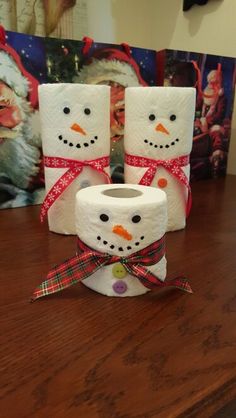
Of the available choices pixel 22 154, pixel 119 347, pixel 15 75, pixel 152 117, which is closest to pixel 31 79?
pixel 15 75

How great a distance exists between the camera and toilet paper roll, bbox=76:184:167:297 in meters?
0.34

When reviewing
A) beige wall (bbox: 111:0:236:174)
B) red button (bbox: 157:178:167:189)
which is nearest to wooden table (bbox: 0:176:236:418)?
red button (bbox: 157:178:167:189)

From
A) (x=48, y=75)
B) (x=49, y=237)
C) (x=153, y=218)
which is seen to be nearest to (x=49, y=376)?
(x=153, y=218)

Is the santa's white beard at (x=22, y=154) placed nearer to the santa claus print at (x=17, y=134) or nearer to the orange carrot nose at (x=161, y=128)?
the santa claus print at (x=17, y=134)

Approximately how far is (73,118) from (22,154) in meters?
0.17

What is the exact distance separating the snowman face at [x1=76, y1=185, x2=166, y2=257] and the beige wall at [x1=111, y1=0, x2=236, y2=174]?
0.65 metres

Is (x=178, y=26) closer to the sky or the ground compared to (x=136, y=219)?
closer to the sky

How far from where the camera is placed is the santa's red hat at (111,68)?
0.65m

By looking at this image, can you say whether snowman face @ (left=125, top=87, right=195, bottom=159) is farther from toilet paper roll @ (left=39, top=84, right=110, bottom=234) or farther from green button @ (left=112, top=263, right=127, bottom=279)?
green button @ (left=112, top=263, right=127, bottom=279)

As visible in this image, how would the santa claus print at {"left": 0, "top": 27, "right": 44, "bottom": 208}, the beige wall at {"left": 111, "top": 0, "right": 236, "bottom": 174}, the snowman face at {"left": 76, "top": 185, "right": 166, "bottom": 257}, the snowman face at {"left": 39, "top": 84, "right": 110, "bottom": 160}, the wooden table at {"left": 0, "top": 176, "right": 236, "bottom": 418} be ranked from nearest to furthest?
1. the wooden table at {"left": 0, "top": 176, "right": 236, "bottom": 418}
2. the snowman face at {"left": 76, "top": 185, "right": 166, "bottom": 257}
3. the snowman face at {"left": 39, "top": 84, "right": 110, "bottom": 160}
4. the santa claus print at {"left": 0, "top": 27, "right": 44, "bottom": 208}
5. the beige wall at {"left": 111, "top": 0, "right": 236, "bottom": 174}

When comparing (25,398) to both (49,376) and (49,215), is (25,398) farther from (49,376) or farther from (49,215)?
(49,215)

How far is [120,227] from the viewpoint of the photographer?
0.34 metres

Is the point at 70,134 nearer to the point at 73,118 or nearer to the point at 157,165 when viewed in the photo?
the point at 73,118

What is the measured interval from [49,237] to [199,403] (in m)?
0.34
